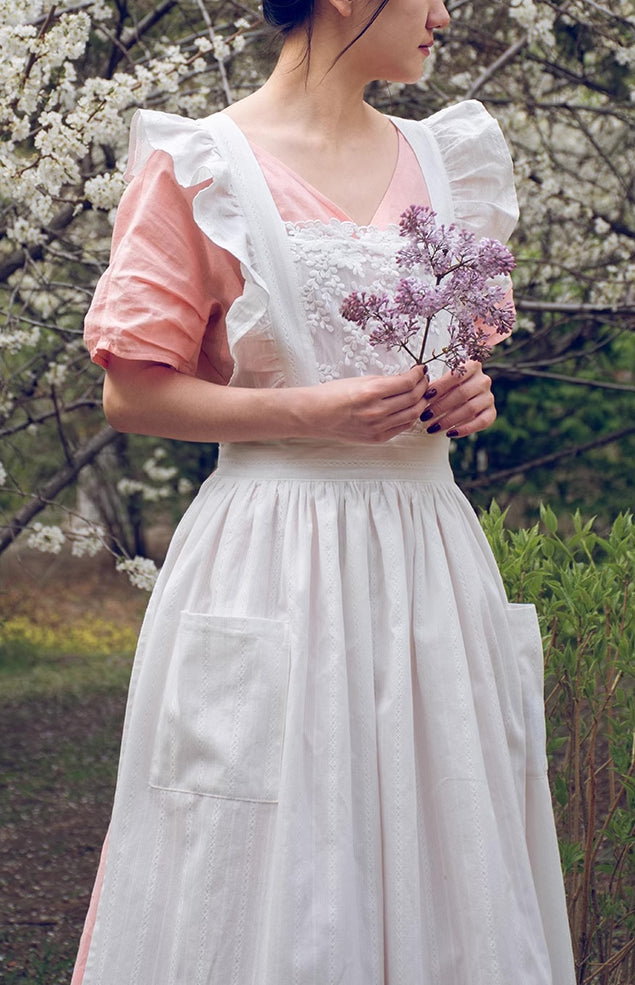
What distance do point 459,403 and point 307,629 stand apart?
33 cm

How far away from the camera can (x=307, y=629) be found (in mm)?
1494

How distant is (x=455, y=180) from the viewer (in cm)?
179

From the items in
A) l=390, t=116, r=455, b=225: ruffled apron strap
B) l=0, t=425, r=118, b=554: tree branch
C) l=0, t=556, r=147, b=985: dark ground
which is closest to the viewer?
l=390, t=116, r=455, b=225: ruffled apron strap

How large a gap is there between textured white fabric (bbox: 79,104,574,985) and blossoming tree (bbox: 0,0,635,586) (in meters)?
1.95

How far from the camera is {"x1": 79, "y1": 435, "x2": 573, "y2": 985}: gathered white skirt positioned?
4.75 ft

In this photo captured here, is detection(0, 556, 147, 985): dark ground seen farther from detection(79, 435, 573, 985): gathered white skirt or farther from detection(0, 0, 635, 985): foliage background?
detection(79, 435, 573, 985): gathered white skirt

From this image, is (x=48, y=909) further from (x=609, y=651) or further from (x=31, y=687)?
(x=31, y=687)

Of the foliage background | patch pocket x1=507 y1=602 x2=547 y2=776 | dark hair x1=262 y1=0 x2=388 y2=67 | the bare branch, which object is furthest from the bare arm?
the bare branch

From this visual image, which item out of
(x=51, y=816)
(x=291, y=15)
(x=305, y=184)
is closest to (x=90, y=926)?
(x=305, y=184)

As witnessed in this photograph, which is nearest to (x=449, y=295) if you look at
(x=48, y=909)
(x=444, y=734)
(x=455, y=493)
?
(x=455, y=493)

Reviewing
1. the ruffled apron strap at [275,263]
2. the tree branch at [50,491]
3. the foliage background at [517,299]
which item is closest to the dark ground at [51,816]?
the tree branch at [50,491]

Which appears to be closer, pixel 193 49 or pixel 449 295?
pixel 449 295

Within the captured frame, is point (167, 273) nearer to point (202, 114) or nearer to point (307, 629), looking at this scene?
point (307, 629)

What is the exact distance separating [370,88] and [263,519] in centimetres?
346
